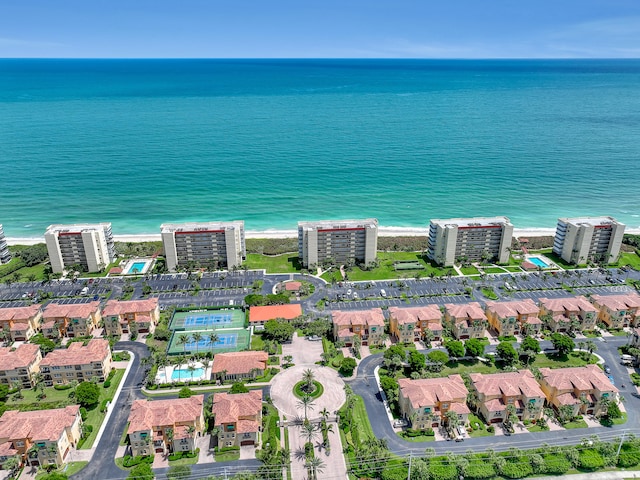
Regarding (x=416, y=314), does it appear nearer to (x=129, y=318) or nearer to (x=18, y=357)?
(x=129, y=318)

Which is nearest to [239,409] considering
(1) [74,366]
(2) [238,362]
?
(2) [238,362]

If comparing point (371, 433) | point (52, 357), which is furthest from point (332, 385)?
point (52, 357)

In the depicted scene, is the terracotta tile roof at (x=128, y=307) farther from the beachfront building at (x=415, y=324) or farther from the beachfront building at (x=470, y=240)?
the beachfront building at (x=470, y=240)

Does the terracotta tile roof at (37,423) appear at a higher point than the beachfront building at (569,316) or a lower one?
lower

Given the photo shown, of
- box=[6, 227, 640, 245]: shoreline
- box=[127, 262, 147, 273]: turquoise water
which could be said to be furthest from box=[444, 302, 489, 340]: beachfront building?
box=[127, 262, 147, 273]: turquoise water

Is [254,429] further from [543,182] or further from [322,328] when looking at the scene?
[543,182]

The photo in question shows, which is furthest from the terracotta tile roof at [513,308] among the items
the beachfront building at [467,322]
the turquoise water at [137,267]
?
the turquoise water at [137,267]

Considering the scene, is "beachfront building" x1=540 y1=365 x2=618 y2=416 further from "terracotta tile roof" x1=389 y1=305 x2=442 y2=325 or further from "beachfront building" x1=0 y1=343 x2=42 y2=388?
"beachfront building" x1=0 y1=343 x2=42 y2=388
